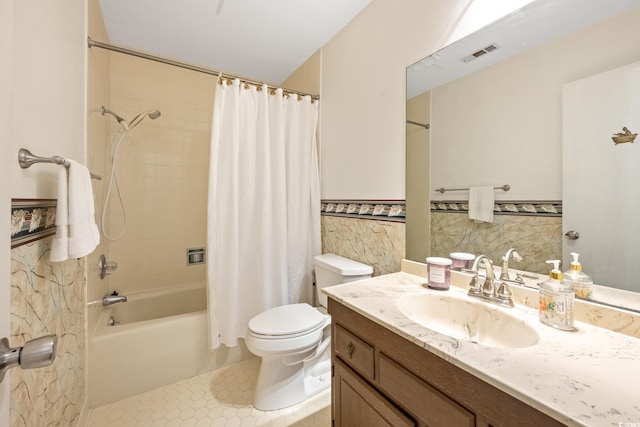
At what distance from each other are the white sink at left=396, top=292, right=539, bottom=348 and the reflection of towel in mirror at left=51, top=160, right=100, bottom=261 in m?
1.14

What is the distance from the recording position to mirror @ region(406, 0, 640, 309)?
0.85m

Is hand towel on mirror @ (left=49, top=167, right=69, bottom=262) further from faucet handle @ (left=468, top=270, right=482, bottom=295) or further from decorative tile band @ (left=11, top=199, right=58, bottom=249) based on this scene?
faucet handle @ (left=468, top=270, right=482, bottom=295)

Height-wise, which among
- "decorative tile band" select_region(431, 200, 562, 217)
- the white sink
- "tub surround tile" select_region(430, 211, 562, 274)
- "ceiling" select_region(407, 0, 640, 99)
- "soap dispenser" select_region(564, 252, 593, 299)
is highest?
"ceiling" select_region(407, 0, 640, 99)

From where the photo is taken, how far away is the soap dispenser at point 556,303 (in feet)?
2.47

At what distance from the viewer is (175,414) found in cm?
137

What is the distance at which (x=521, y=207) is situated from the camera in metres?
1.00

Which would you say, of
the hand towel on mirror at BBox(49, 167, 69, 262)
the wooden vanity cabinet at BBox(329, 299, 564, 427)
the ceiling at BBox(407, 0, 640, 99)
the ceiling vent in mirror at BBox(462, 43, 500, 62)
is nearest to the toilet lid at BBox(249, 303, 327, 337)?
the wooden vanity cabinet at BBox(329, 299, 564, 427)

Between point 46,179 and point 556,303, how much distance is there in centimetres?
170

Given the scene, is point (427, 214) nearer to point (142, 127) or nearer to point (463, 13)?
point (463, 13)

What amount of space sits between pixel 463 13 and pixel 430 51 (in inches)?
7.1

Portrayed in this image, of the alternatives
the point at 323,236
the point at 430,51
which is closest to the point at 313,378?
the point at 323,236

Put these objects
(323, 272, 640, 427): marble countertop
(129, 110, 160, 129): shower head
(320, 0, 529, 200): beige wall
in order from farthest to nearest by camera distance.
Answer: (129, 110, 160, 129): shower head, (320, 0, 529, 200): beige wall, (323, 272, 640, 427): marble countertop

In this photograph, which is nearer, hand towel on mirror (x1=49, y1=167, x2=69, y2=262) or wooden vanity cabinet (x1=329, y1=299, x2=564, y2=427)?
wooden vanity cabinet (x1=329, y1=299, x2=564, y2=427)

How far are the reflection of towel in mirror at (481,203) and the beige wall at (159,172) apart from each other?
2.13 metres
